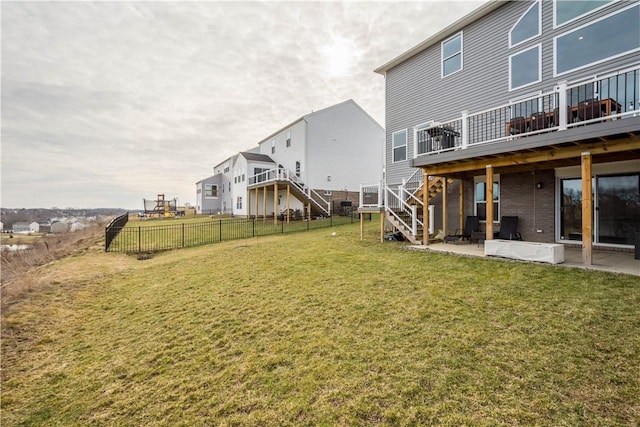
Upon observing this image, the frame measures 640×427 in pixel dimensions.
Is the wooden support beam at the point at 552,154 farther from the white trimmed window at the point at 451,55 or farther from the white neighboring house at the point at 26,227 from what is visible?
the white neighboring house at the point at 26,227

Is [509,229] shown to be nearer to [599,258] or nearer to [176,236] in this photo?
[599,258]

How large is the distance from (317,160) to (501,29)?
15421 millimetres

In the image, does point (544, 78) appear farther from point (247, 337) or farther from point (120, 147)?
point (120, 147)

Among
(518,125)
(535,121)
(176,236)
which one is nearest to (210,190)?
(176,236)

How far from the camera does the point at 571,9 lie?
8797mm

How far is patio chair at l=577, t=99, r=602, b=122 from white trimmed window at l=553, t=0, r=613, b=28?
391 centimetres

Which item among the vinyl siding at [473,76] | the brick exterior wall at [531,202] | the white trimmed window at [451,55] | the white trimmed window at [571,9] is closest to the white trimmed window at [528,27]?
the vinyl siding at [473,76]

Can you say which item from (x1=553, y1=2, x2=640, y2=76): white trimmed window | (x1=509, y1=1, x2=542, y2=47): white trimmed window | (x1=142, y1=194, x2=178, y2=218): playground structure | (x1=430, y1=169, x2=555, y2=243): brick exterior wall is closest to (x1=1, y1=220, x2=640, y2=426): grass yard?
(x1=430, y1=169, x2=555, y2=243): brick exterior wall

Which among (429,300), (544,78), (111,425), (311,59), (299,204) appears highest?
(311,59)

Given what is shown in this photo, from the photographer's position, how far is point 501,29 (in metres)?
10.5

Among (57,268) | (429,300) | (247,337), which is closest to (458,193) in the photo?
(429,300)

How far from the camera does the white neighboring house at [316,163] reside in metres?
23.3

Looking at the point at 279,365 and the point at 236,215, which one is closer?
the point at 279,365

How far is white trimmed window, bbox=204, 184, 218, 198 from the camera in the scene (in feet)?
126
